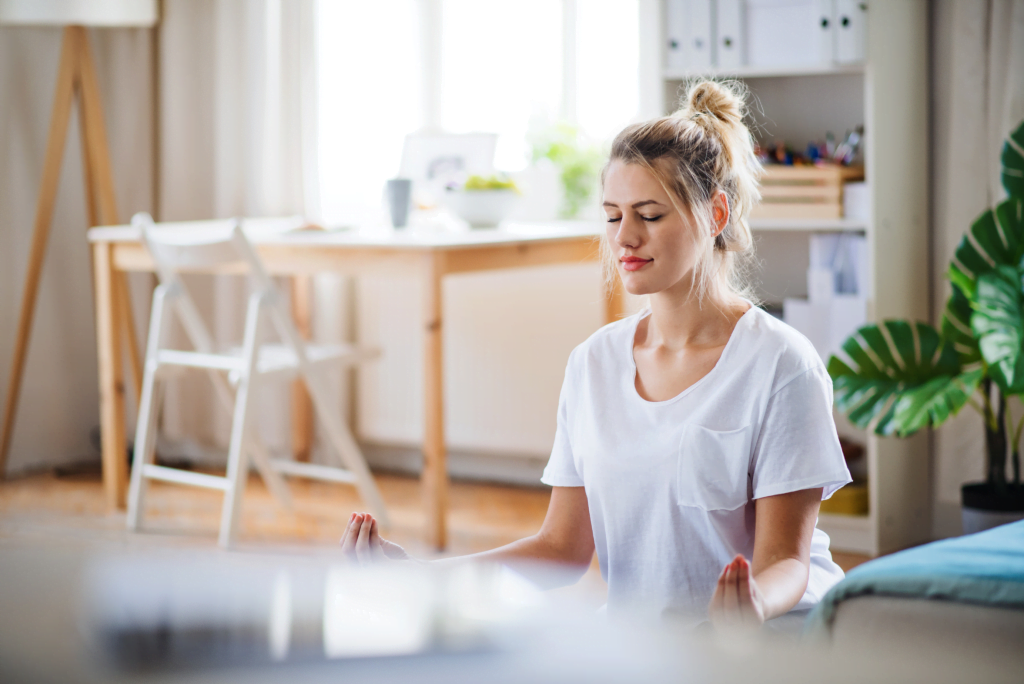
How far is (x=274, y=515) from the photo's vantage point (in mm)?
3350

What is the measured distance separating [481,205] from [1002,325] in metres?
1.39

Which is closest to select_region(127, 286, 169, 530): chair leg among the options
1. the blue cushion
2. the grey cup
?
the grey cup

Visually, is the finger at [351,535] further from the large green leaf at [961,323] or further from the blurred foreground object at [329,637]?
the large green leaf at [961,323]

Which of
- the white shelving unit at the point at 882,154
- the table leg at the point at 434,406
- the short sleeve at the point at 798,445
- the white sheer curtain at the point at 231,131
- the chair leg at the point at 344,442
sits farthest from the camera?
the white sheer curtain at the point at 231,131

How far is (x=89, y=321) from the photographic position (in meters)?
4.09

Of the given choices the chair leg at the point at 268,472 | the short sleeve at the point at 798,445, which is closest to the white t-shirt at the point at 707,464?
the short sleeve at the point at 798,445

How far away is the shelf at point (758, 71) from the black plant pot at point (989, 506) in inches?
39.2

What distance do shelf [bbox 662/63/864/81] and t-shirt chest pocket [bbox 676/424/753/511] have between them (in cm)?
166

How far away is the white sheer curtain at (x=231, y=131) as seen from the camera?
3.75 m

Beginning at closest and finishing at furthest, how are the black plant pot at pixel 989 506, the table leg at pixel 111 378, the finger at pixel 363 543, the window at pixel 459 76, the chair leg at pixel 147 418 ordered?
the finger at pixel 363 543
the black plant pot at pixel 989 506
the chair leg at pixel 147 418
the table leg at pixel 111 378
the window at pixel 459 76

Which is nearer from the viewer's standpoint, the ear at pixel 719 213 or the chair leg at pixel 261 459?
the ear at pixel 719 213

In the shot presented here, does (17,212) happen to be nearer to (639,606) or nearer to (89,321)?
(89,321)

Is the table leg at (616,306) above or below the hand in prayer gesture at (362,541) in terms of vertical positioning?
above

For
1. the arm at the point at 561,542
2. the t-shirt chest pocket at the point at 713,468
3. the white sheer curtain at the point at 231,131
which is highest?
the white sheer curtain at the point at 231,131
